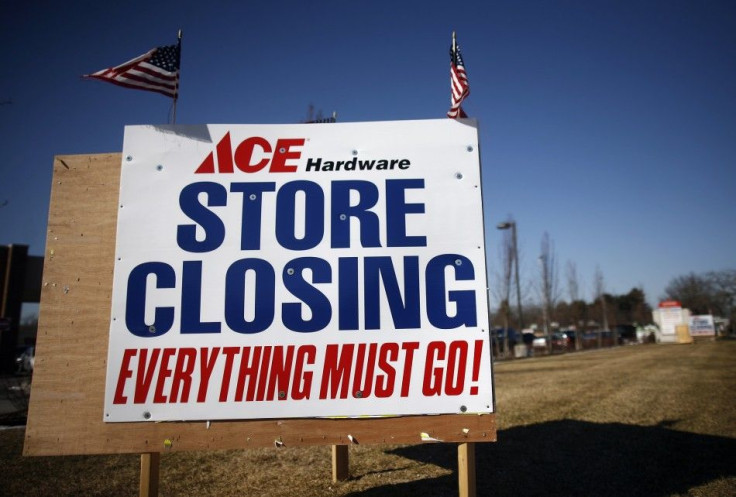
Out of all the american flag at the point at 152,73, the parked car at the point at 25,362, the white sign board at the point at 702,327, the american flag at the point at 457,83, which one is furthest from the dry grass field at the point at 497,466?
the white sign board at the point at 702,327

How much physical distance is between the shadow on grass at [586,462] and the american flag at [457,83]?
3.48m

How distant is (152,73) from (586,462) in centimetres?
600

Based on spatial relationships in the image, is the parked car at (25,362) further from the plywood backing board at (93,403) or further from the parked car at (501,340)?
the parked car at (501,340)

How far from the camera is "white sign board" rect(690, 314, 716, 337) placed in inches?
1810

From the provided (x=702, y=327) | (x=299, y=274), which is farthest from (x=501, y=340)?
(x=299, y=274)

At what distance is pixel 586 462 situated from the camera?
517 centimetres

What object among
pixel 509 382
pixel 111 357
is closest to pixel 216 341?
pixel 111 357

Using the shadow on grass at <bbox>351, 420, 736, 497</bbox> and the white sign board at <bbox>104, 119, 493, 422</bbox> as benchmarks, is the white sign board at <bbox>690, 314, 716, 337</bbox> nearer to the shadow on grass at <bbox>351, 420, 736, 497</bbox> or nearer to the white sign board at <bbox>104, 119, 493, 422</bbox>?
the shadow on grass at <bbox>351, 420, 736, 497</bbox>

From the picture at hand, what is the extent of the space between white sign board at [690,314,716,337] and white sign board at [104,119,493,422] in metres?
55.6

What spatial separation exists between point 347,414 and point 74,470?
4190 millimetres

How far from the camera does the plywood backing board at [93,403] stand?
2.82 metres

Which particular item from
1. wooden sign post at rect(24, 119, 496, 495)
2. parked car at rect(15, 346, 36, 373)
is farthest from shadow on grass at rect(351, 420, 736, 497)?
parked car at rect(15, 346, 36, 373)

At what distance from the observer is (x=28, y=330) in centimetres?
4925

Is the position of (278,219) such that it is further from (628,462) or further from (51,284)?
(628,462)
